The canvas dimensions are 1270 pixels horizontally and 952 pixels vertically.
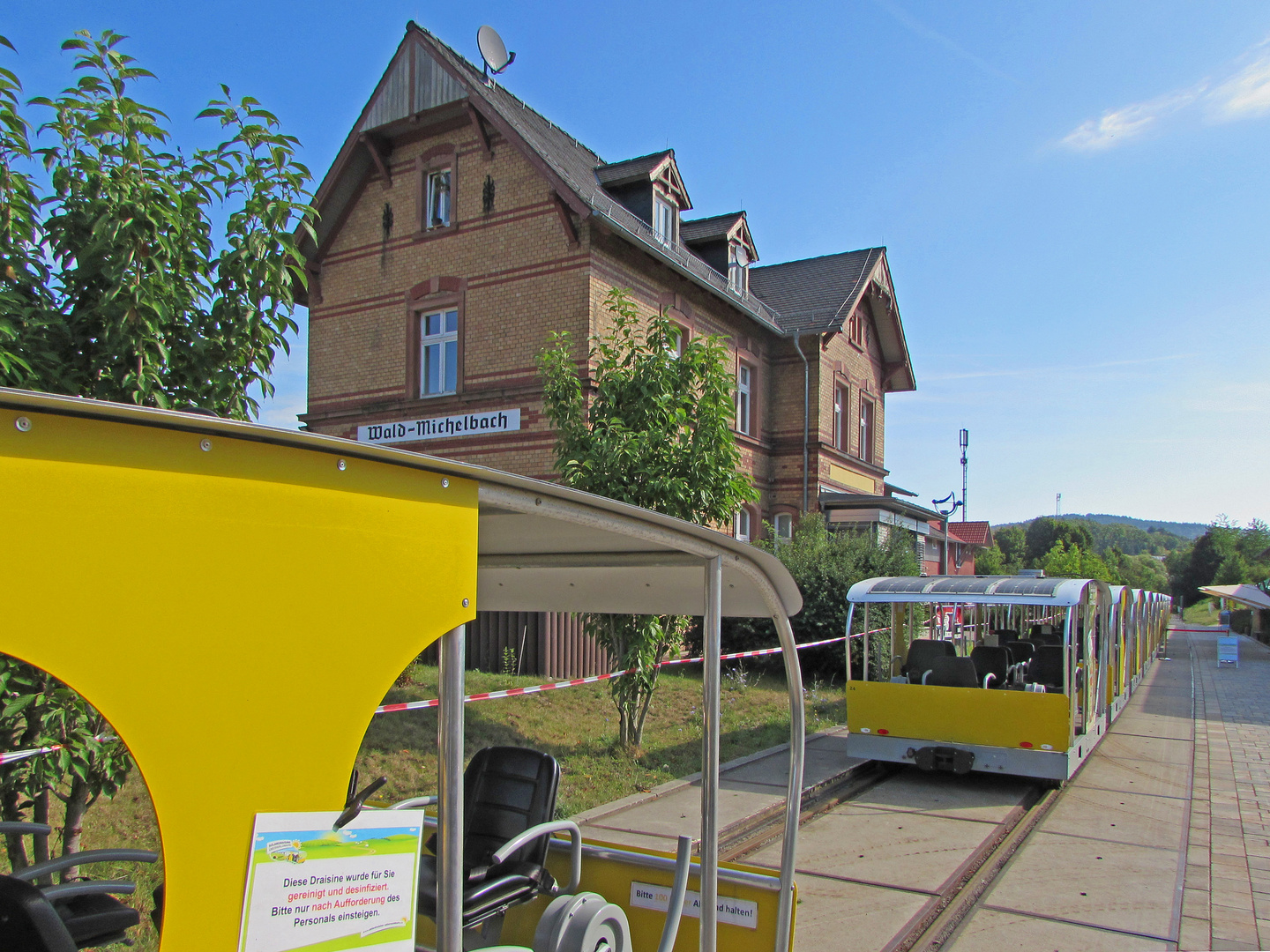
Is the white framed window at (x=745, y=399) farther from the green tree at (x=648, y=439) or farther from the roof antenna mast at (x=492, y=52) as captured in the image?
the green tree at (x=648, y=439)

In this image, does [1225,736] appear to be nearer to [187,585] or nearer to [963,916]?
[963,916]

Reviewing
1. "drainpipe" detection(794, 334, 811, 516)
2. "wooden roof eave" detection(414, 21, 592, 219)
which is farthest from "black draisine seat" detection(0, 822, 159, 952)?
"drainpipe" detection(794, 334, 811, 516)

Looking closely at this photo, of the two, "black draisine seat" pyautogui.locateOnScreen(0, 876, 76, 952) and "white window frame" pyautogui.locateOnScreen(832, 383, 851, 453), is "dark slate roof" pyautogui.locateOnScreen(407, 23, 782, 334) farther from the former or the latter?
"black draisine seat" pyautogui.locateOnScreen(0, 876, 76, 952)

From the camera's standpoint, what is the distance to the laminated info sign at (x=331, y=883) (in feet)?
5.74

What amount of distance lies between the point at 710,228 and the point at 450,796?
21328 mm

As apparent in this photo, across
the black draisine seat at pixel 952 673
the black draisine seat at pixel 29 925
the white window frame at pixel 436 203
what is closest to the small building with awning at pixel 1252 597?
the black draisine seat at pixel 952 673

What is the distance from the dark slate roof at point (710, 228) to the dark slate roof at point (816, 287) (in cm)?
342

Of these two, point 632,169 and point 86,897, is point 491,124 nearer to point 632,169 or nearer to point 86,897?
point 632,169

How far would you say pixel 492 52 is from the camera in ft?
64.3

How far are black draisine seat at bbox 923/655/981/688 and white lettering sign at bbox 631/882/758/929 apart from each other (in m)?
6.34

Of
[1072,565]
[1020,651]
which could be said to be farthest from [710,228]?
[1072,565]

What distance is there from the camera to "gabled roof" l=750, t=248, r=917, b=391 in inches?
977

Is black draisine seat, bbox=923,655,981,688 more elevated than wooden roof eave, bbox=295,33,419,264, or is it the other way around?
wooden roof eave, bbox=295,33,419,264

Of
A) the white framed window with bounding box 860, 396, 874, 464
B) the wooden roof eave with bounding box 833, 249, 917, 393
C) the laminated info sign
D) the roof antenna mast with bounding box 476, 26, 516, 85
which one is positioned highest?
the roof antenna mast with bounding box 476, 26, 516, 85
